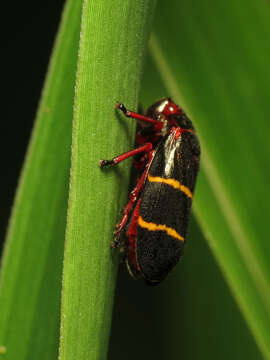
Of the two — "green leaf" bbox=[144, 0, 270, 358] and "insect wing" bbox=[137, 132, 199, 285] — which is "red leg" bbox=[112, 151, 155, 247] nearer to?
"insect wing" bbox=[137, 132, 199, 285]

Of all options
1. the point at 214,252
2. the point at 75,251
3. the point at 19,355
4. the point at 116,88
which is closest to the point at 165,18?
the point at 116,88

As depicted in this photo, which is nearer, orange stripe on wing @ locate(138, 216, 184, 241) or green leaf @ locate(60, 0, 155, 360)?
green leaf @ locate(60, 0, 155, 360)

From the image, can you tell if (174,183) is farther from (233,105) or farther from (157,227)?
(233,105)

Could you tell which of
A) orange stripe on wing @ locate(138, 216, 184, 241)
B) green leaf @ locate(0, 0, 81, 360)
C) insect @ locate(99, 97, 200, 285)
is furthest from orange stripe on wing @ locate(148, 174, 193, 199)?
green leaf @ locate(0, 0, 81, 360)

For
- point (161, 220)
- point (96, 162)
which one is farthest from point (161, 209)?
point (96, 162)

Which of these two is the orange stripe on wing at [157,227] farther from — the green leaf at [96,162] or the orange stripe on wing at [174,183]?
the green leaf at [96,162]

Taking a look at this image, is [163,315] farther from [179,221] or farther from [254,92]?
[254,92]

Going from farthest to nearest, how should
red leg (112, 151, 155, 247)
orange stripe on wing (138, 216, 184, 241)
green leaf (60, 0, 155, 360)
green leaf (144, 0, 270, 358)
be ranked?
green leaf (144, 0, 270, 358) < orange stripe on wing (138, 216, 184, 241) < red leg (112, 151, 155, 247) < green leaf (60, 0, 155, 360)
